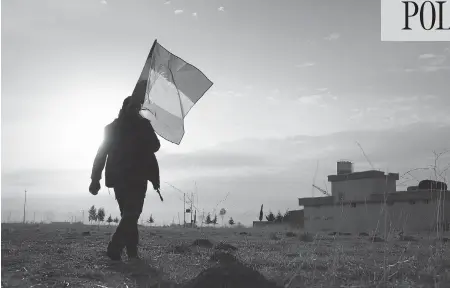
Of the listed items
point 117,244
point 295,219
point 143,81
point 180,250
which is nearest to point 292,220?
point 295,219

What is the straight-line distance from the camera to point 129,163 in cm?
738

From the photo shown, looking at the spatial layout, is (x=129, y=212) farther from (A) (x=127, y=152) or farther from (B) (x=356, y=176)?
(B) (x=356, y=176)

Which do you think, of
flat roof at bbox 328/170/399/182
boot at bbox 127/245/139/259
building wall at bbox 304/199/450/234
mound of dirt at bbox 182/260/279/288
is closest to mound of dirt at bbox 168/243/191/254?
boot at bbox 127/245/139/259

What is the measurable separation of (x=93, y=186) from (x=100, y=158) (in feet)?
1.43

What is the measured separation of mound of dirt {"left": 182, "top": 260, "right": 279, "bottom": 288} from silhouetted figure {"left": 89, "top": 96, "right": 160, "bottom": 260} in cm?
311

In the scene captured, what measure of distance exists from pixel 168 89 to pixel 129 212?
2182 mm

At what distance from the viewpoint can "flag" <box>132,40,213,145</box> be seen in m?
8.02

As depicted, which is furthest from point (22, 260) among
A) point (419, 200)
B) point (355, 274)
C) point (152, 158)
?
point (419, 200)

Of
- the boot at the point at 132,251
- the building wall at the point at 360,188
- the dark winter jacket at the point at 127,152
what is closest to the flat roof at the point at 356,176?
the building wall at the point at 360,188

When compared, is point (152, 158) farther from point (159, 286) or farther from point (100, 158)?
point (159, 286)

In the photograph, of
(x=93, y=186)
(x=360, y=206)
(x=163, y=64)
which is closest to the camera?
(x=93, y=186)

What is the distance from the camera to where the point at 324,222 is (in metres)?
48.8

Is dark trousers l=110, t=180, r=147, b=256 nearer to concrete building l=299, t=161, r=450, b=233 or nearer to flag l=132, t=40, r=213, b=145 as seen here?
flag l=132, t=40, r=213, b=145

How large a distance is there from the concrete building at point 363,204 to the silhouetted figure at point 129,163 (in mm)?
32812
